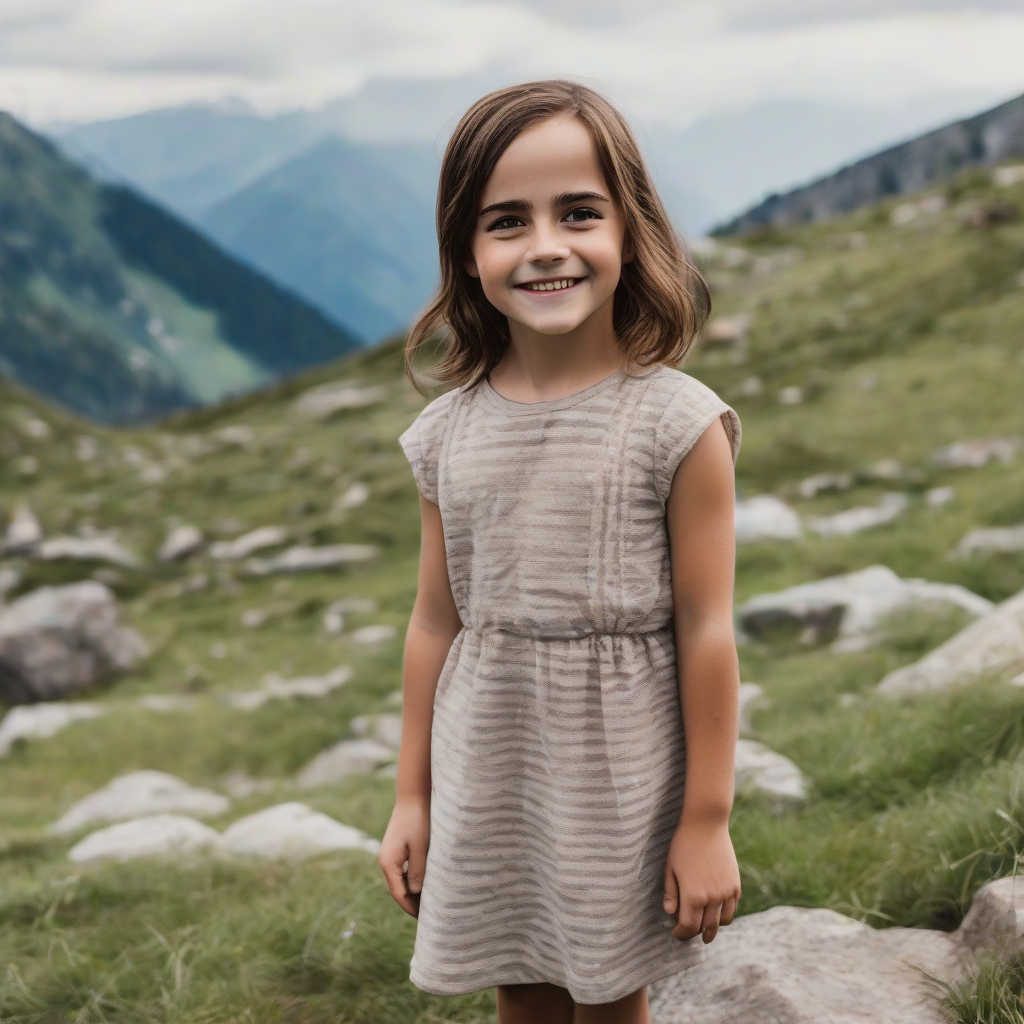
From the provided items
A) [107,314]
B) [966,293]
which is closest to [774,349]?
[966,293]

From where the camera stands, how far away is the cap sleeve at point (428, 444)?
2449 millimetres

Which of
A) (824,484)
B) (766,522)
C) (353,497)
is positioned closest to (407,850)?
(766,522)

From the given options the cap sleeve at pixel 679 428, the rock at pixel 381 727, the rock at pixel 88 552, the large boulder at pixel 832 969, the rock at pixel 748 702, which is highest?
the cap sleeve at pixel 679 428

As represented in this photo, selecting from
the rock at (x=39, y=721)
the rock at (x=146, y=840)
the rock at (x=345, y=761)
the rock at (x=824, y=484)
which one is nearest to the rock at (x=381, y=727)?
the rock at (x=345, y=761)

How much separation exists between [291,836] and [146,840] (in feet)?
2.53

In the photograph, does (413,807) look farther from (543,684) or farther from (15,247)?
(15,247)

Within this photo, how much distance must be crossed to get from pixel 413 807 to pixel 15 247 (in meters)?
171

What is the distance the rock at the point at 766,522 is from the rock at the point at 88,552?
8877mm

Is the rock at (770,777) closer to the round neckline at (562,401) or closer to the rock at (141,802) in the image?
the round neckline at (562,401)

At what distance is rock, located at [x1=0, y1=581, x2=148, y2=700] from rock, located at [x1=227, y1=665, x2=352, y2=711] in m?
2.45

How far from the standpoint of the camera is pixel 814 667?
6.09 meters

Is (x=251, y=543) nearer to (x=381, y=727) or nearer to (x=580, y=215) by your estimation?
(x=381, y=727)

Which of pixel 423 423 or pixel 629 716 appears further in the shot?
pixel 423 423

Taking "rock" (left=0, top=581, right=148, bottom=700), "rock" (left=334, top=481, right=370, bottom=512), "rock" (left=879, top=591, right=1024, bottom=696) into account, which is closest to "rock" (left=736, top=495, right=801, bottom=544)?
"rock" (left=879, top=591, right=1024, bottom=696)
